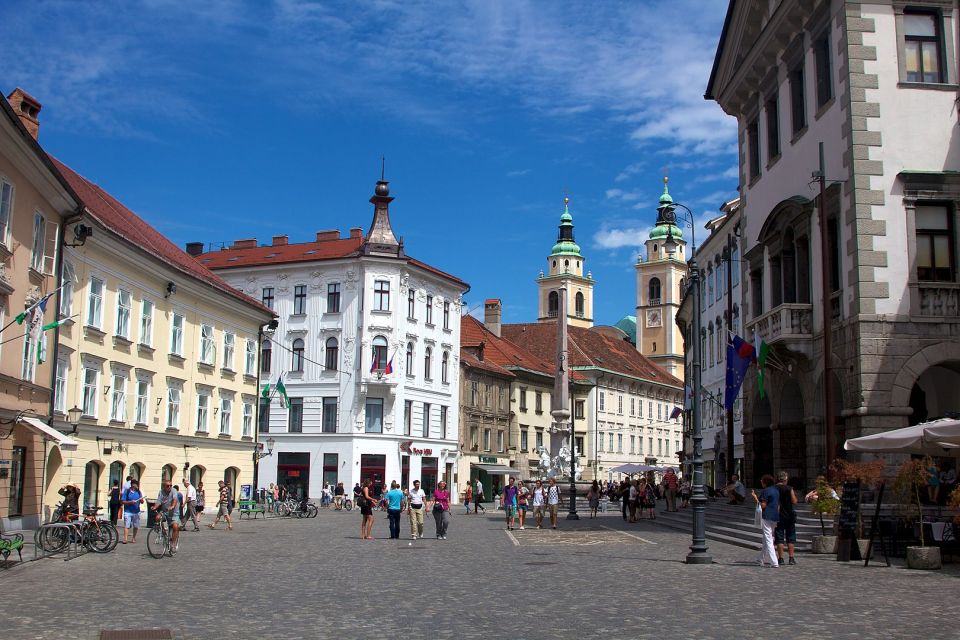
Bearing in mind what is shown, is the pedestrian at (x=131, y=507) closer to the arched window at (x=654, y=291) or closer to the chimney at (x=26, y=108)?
the chimney at (x=26, y=108)

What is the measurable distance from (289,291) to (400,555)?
1764 inches

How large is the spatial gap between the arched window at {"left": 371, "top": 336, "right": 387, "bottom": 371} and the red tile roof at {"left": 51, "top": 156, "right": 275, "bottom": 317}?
1426 cm

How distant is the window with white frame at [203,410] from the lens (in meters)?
42.9

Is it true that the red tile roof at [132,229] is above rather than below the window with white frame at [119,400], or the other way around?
above

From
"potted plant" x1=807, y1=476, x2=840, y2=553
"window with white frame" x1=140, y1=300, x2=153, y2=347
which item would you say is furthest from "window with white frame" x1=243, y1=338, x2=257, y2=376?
"potted plant" x1=807, y1=476, x2=840, y2=553

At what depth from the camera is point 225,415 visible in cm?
4591

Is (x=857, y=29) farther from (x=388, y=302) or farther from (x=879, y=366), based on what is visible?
(x=388, y=302)

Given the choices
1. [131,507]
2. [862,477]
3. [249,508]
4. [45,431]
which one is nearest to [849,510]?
[862,477]

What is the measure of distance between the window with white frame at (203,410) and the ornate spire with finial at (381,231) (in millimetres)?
21859

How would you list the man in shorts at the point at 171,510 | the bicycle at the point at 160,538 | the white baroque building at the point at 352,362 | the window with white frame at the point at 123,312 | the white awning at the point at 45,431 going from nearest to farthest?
the bicycle at the point at 160,538 → the man in shorts at the point at 171,510 → the white awning at the point at 45,431 → the window with white frame at the point at 123,312 → the white baroque building at the point at 352,362

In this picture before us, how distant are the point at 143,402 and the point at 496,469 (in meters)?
38.4

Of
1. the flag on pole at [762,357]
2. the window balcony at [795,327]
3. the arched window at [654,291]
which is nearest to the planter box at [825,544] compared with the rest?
the window balcony at [795,327]

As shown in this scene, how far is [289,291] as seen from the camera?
6612 cm

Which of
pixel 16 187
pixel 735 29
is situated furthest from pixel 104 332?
pixel 735 29
